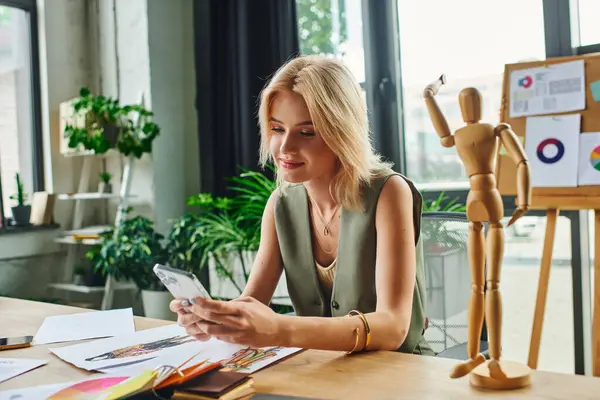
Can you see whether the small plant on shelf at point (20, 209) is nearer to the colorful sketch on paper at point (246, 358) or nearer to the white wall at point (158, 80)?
the white wall at point (158, 80)

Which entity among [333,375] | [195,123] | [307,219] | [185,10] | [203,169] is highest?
[185,10]

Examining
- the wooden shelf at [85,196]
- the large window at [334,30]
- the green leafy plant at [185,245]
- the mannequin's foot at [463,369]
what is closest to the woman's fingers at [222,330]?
the mannequin's foot at [463,369]

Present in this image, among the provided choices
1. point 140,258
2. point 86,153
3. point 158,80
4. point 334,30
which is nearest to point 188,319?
point 140,258

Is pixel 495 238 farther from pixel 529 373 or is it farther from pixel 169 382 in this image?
pixel 169 382

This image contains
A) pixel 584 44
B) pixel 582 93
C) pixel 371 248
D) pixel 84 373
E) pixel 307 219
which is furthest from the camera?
pixel 584 44

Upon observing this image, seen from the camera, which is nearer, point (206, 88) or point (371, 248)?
point (371, 248)

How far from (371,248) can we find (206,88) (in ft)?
8.14

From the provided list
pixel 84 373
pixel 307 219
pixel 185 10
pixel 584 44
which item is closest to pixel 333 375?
pixel 84 373

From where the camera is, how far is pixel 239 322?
96 cm

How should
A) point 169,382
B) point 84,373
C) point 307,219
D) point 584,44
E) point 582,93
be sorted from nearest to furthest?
point 169,382
point 84,373
point 307,219
point 582,93
point 584,44

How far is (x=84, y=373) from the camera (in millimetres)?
1033

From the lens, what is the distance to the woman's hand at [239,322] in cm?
96

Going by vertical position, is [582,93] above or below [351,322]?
above

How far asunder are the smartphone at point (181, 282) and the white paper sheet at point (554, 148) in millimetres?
1556
